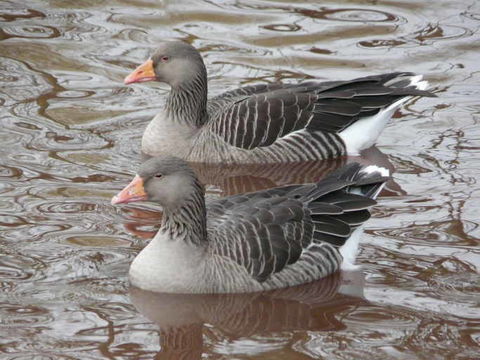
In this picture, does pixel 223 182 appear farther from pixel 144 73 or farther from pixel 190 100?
pixel 144 73

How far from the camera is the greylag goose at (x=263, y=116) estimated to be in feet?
40.4

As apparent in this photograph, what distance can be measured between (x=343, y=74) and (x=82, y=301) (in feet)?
22.5

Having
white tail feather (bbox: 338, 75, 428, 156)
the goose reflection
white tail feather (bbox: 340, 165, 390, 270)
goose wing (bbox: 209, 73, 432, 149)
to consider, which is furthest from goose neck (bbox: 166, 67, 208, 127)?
the goose reflection

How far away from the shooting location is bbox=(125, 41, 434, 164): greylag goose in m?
12.3

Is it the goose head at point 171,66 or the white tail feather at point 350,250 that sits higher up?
the goose head at point 171,66

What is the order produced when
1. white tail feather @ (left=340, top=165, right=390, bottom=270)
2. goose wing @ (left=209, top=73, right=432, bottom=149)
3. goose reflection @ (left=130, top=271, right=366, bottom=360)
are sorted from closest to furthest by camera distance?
goose reflection @ (left=130, top=271, right=366, bottom=360) < white tail feather @ (left=340, top=165, right=390, bottom=270) < goose wing @ (left=209, top=73, right=432, bottom=149)

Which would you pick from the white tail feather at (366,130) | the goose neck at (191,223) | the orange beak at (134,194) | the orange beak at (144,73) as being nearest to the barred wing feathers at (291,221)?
the goose neck at (191,223)

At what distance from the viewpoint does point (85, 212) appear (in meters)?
10.5

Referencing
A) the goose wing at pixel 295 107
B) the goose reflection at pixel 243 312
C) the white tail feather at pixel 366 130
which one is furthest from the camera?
the white tail feather at pixel 366 130

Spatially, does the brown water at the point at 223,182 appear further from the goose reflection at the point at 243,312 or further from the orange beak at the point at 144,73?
the orange beak at the point at 144,73

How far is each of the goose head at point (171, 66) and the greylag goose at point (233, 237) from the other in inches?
130

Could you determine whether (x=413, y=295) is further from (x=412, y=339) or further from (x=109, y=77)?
(x=109, y=77)

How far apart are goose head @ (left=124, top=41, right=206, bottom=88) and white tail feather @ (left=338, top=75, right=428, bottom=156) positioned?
1.78 m

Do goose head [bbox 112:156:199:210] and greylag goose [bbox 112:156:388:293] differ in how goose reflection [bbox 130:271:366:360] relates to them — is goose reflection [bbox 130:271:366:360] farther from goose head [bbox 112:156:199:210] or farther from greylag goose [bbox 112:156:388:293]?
goose head [bbox 112:156:199:210]
